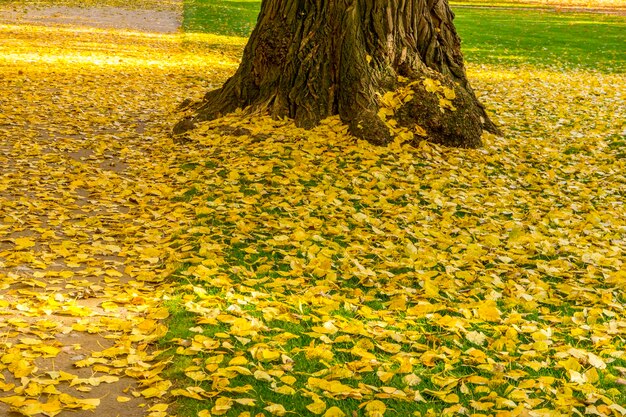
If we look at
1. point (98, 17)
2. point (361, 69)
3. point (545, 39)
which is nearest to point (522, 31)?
point (545, 39)

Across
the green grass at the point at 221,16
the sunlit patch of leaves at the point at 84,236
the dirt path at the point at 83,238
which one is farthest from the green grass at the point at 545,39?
the dirt path at the point at 83,238

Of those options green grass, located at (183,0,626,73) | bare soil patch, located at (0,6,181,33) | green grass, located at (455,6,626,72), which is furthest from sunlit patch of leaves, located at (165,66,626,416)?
bare soil patch, located at (0,6,181,33)

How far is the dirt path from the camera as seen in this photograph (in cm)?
420

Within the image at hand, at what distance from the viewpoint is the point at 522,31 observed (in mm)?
24438

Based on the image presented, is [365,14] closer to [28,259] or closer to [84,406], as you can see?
[28,259]

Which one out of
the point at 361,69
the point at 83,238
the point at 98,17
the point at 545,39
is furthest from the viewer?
the point at 98,17

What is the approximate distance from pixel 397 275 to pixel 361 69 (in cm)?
406

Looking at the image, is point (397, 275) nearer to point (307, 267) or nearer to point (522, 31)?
point (307, 267)

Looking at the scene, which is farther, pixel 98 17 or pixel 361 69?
pixel 98 17

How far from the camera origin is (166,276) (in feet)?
18.4

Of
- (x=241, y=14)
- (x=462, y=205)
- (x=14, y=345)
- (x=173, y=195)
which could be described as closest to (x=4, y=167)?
(x=173, y=195)

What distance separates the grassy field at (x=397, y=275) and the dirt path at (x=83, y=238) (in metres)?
0.26

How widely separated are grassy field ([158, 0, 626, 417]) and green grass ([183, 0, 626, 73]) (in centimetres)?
811

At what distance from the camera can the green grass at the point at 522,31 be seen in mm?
18547
